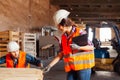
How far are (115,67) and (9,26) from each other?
491 centimetres

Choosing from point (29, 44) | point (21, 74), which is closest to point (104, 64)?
point (29, 44)

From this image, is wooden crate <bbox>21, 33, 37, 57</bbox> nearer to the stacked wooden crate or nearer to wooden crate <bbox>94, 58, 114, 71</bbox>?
the stacked wooden crate

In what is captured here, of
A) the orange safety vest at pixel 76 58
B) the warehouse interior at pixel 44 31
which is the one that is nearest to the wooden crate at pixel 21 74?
the orange safety vest at pixel 76 58

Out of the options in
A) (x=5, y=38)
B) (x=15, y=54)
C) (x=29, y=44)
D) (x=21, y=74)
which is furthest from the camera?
(x=29, y=44)

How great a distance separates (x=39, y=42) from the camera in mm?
16172

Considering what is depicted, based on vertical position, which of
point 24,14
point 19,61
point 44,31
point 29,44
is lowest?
point 19,61

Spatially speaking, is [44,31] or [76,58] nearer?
[76,58]

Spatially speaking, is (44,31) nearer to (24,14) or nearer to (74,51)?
(24,14)

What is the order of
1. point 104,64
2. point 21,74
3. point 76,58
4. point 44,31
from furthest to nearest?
point 44,31 → point 104,64 → point 76,58 → point 21,74

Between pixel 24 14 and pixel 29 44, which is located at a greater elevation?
pixel 24 14

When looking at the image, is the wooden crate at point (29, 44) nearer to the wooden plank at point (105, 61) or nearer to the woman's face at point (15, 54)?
the wooden plank at point (105, 61)

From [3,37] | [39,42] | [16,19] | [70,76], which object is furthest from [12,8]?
[70,76]

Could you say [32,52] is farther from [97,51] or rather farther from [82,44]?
[82,44]


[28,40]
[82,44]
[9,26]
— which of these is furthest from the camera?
[28,40]
